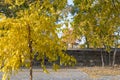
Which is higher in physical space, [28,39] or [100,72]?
[28,39]

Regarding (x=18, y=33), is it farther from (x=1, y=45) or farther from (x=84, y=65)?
(x=84, y=65)

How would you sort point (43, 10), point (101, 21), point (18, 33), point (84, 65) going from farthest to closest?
point (84, 65) < point (101, 21) < point (43, 10) < point (18, 33)

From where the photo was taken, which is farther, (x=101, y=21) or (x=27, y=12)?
(x=101, y=21)

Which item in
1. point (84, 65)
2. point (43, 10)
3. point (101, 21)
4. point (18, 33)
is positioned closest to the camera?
point (18, 33)

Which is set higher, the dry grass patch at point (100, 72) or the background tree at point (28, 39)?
the background tree at point (28, 39)

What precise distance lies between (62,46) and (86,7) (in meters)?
0.91

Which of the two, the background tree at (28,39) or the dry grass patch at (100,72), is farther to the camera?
the dry grass patch at (100,72)

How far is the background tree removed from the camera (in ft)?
18.2

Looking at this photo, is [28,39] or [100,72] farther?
[100,72]

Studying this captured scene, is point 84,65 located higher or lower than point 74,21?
lower

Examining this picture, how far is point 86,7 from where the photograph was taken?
6.13 meters

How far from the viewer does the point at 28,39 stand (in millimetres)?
5625

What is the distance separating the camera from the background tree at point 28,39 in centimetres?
555


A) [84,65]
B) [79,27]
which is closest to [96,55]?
[84,65]
